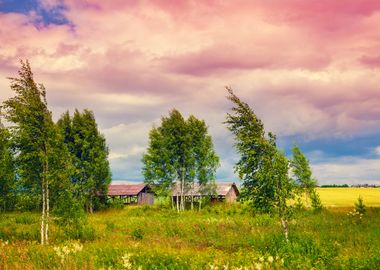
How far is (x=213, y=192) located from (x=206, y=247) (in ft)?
123

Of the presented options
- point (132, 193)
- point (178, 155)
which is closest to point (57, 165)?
point (178, 155)

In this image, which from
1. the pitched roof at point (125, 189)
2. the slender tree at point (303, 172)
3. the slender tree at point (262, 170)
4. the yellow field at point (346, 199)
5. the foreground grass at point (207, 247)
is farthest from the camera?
the pitched roof at point (125, 189)

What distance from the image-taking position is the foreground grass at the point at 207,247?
405 inches

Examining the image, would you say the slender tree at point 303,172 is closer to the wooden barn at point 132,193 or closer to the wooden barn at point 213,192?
the wooden barn at point 213,192

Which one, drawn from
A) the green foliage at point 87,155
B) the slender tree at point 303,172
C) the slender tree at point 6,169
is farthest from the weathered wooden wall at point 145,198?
the slender tree at point 6,169

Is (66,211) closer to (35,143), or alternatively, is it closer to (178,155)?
(35,143)

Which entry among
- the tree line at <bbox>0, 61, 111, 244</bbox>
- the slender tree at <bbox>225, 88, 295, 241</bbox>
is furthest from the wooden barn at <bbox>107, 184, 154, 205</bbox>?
the slender tree at <bbox>225, 88, 295, 241</bbox>

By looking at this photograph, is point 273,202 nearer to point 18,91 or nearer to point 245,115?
point 245,115

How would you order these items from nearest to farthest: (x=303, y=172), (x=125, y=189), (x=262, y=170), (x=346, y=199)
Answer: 1. (x=262, y=170)
2. (x=303, y=172)
3. (x=346, y=199)
4. (x=125, y=189)

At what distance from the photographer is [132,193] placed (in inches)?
2564

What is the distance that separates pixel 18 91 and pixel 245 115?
12405 millimetres

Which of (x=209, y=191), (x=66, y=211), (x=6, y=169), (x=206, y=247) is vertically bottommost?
(x=206, y=247)

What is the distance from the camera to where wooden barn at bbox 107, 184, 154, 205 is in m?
65.2

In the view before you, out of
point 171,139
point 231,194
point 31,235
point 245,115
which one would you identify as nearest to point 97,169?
point 171,139
